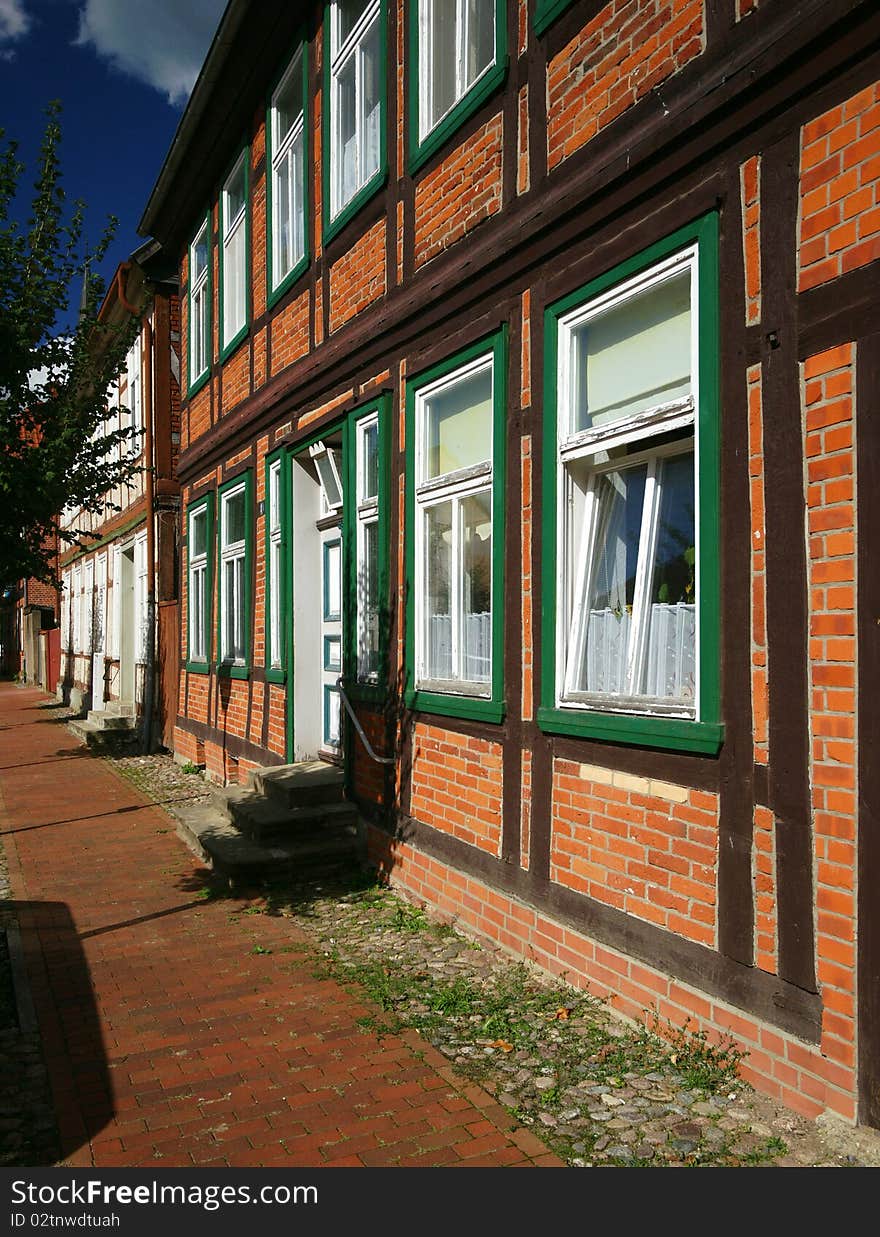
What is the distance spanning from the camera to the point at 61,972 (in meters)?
5.57

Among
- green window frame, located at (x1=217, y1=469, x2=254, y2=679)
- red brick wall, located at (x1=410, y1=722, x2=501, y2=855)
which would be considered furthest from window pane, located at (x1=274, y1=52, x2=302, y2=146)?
red brick wall, located at (x1=410, y1=722, x2=501, y2=855)

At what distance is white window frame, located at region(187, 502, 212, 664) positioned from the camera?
12.7 meters

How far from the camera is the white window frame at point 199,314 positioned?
12.5 metres

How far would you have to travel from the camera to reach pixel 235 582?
11398mm

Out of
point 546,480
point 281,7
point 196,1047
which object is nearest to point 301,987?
point 196,1047

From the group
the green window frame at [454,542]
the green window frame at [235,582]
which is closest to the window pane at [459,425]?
the green window frame at [454,542]

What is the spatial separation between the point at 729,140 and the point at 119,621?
56.9 ft

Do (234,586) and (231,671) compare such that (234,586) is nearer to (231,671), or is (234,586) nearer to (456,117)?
(231,671)

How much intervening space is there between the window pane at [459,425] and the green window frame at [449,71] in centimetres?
153

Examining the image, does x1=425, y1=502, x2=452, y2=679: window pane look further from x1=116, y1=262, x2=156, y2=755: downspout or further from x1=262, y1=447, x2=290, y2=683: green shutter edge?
x1=116, y1=262, x2=156, y2=755: downspout

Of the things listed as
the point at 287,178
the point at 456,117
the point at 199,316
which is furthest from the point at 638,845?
the point at 199,316

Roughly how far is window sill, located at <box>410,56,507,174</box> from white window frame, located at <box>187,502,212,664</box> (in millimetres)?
6576

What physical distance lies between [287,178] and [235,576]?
4206 millimetres

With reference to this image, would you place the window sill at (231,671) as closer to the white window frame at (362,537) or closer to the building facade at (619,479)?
the building facade at (619,479)
